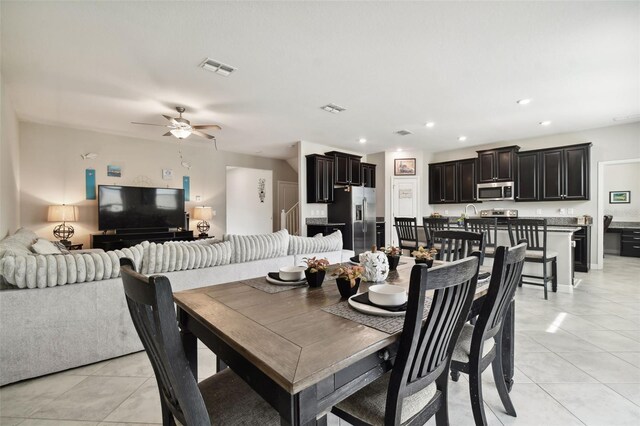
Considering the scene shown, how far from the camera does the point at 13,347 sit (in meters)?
1.90

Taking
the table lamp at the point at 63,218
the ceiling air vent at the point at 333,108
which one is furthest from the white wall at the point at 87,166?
the ceiling air vent at the point at 333,108

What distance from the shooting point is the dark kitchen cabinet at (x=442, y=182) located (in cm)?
694

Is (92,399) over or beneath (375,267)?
beneath

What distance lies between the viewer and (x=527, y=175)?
5902 mm

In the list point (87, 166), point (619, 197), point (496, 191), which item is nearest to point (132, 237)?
point (87, 166)

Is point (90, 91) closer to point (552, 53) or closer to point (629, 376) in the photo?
point (552, 53)

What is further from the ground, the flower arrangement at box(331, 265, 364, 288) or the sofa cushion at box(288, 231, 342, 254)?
the flower arrangement at box(331, 265, 364, 288)

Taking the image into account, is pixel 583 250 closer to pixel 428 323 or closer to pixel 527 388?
pixel 527 388

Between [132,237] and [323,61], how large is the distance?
Answer: 191 inches

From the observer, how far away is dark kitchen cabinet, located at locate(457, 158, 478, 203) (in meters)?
6.60

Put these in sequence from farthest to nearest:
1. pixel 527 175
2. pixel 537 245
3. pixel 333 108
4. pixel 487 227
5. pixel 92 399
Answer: pixel 527 175 < pixel 333 108 < pixel 487 227 < pixel 537 245 < pixel 92 399

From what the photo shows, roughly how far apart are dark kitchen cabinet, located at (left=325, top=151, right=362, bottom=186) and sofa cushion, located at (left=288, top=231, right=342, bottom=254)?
3131 millimetres

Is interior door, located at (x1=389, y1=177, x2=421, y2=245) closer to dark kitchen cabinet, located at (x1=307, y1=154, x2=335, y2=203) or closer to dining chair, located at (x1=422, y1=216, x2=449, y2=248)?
dark kitchen cabinet, located at (x1=307, y1=154, x2=335, y2=203)

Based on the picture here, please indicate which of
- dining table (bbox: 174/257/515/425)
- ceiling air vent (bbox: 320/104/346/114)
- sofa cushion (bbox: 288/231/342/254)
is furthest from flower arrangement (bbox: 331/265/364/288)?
ceiling air vent (bbox: 320/104/346/114)
